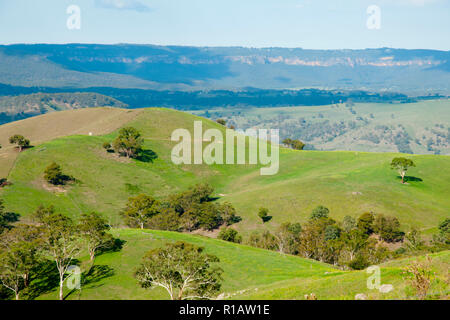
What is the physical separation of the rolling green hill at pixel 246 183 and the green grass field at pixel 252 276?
35.5 m

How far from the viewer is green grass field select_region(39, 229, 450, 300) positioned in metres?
34.0

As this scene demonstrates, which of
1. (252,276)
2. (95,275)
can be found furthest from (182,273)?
(95,275)

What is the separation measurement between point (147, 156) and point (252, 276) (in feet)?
365

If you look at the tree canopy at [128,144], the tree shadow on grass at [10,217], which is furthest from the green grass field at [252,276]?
the tree canopy at [128,144]

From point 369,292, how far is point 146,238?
4408 cm

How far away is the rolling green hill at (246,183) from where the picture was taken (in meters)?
102

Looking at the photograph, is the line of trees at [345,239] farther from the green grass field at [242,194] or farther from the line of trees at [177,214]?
the line of trees at [177,214]

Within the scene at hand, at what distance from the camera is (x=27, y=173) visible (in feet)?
401

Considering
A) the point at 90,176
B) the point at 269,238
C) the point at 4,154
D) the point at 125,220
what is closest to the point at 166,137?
the point at 90,176

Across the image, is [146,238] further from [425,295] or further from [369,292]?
[425,295]

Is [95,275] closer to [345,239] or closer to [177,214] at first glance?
[345,239]

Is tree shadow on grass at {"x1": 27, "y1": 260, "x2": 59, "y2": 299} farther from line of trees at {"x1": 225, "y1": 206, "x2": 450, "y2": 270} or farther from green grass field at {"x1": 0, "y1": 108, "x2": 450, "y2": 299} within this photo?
line of trees at {"x1": 225, "y1": 206, "x2": 450, "y2": 270}

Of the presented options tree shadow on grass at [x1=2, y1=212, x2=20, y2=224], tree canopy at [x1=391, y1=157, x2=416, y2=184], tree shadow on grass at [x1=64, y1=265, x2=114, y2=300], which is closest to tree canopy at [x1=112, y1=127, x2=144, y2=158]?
tree shadow on grass at [x1=2, y1=212, x2=20, y2=224]

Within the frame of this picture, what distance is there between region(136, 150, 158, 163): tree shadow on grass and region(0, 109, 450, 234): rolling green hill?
176 cm
